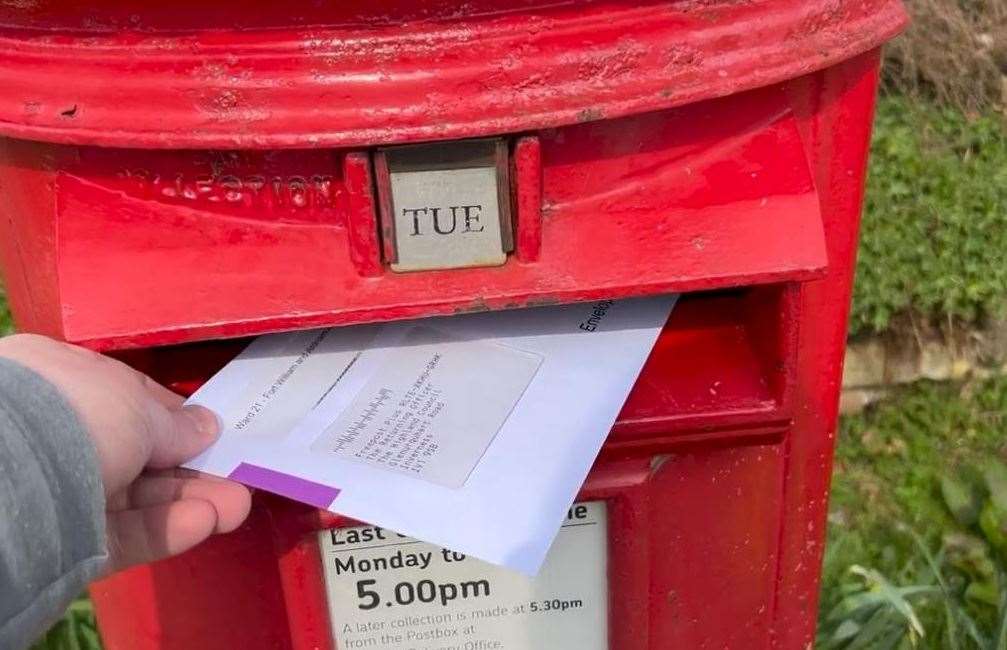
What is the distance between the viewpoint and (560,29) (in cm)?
103

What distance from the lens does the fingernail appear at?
1181 millimetres

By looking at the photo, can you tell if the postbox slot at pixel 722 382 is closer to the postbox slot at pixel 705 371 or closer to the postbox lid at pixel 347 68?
the postbox slot at pixel 705 371

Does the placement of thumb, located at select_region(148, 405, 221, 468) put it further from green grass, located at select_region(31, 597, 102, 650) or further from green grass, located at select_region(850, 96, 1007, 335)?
green grass, located at select_region(850, 96, 1007, 335)

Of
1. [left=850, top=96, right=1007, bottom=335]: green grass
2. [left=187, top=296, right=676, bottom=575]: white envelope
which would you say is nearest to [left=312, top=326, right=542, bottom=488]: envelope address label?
[left=187, top=296, right=676, bottom=575]: white envelope

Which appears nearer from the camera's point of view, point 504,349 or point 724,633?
point 504,349

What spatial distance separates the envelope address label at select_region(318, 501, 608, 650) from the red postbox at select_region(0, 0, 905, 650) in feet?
0.14

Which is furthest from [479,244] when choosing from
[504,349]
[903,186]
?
[903,186]

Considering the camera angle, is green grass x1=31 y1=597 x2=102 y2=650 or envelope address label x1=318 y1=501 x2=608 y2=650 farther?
green grass x1=31 y1=597 x2=102 y2=650

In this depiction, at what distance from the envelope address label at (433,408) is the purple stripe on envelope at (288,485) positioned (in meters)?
0.06

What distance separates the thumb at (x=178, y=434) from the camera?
3.77 feet

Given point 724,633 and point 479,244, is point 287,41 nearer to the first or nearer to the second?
point 479,244

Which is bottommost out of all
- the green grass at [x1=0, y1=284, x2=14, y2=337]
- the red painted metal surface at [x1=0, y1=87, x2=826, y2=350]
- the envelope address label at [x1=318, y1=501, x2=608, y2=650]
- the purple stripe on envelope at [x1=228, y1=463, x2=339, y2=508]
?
the envelope address label at [x1=318, y1=501, x2=608, y2=650]

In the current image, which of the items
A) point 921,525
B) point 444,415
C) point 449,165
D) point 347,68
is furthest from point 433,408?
point 921,525

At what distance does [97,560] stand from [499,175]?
1.87ft
